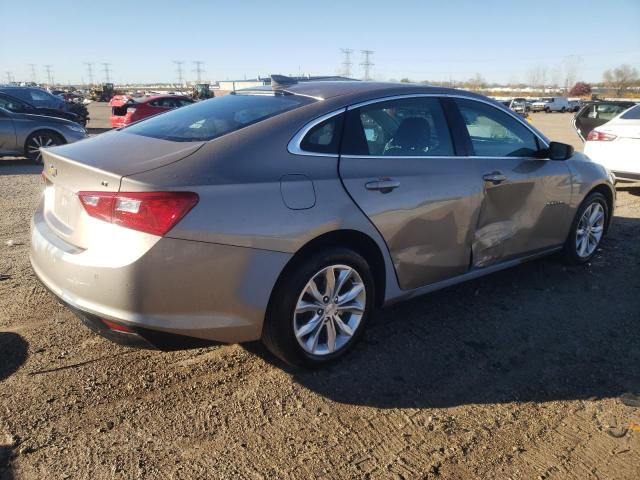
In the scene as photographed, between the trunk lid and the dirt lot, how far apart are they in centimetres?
87

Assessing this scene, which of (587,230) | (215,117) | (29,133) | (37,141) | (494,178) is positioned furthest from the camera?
(37,141)

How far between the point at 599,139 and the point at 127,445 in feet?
26.9

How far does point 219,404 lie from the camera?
9.13 ft

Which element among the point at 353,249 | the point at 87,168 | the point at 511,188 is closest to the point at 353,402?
the point at 353,249

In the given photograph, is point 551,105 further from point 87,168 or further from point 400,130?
point 87,168

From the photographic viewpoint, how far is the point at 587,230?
16.5 feet

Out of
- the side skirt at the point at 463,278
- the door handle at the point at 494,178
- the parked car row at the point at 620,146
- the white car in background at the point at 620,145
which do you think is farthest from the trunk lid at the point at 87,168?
the parked car row at the point at 620,146

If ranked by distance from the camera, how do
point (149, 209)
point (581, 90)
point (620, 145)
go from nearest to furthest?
1. point (149, 209)
2. point (620, 145)
3. point (581, 90)

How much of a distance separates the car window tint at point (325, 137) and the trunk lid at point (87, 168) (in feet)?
1.96

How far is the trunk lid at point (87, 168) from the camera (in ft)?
8.47

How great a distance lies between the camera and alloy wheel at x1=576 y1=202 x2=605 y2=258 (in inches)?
195

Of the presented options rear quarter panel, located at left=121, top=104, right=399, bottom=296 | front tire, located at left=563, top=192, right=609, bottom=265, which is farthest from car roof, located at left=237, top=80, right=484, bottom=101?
front tire, located at left=563, top=192, right=609, bottom=265

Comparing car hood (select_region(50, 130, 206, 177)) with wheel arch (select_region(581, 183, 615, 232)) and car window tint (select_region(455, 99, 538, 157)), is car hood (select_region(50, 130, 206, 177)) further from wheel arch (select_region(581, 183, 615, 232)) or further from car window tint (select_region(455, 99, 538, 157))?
wheel arch (select_region(581, 183, 615, 232))

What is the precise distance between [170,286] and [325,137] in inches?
49.0
